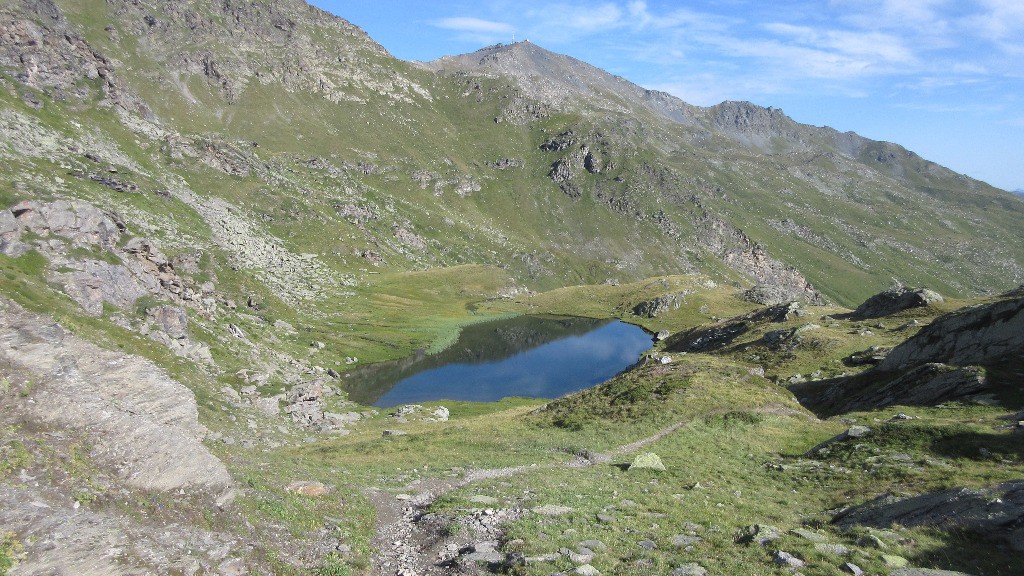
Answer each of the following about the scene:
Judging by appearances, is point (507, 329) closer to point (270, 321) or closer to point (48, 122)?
point (270, 321)

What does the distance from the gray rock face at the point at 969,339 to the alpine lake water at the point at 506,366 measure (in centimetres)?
6879

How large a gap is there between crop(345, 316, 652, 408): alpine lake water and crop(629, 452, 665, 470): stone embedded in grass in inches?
2644

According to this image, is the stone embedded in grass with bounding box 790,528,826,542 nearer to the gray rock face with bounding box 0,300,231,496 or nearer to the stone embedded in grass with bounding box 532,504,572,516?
the stone embedded in grass with bounding box 532,504,572,516

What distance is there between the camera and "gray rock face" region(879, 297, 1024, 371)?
41.1 m

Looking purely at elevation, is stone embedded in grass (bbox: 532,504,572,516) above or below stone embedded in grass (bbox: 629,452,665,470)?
above

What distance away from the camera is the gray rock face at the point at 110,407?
1691 centimetres

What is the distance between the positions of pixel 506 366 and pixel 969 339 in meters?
100

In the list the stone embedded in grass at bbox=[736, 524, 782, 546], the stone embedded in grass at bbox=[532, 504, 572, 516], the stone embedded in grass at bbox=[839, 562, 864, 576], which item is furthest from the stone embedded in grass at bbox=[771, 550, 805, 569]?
the stone embedded in grass at bbox=[532, 504, 572, 516]

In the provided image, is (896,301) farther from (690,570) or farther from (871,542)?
(690,570)

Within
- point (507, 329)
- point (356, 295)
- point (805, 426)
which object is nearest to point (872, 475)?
point (805, 426)

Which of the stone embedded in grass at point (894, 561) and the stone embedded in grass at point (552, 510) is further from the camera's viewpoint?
the stone embedded in grass at point (552, 510)

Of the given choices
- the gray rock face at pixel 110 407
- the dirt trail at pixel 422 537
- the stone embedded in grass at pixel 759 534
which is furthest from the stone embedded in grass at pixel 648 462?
the gray rock face at pixel 110 407

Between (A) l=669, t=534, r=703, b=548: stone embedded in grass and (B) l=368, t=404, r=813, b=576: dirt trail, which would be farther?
(A) l=669, t=534, r=703, b=548: stone embedded in grass

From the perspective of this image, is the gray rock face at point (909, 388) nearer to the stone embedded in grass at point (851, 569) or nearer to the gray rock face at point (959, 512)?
the gray rock face at point (959, 512)
